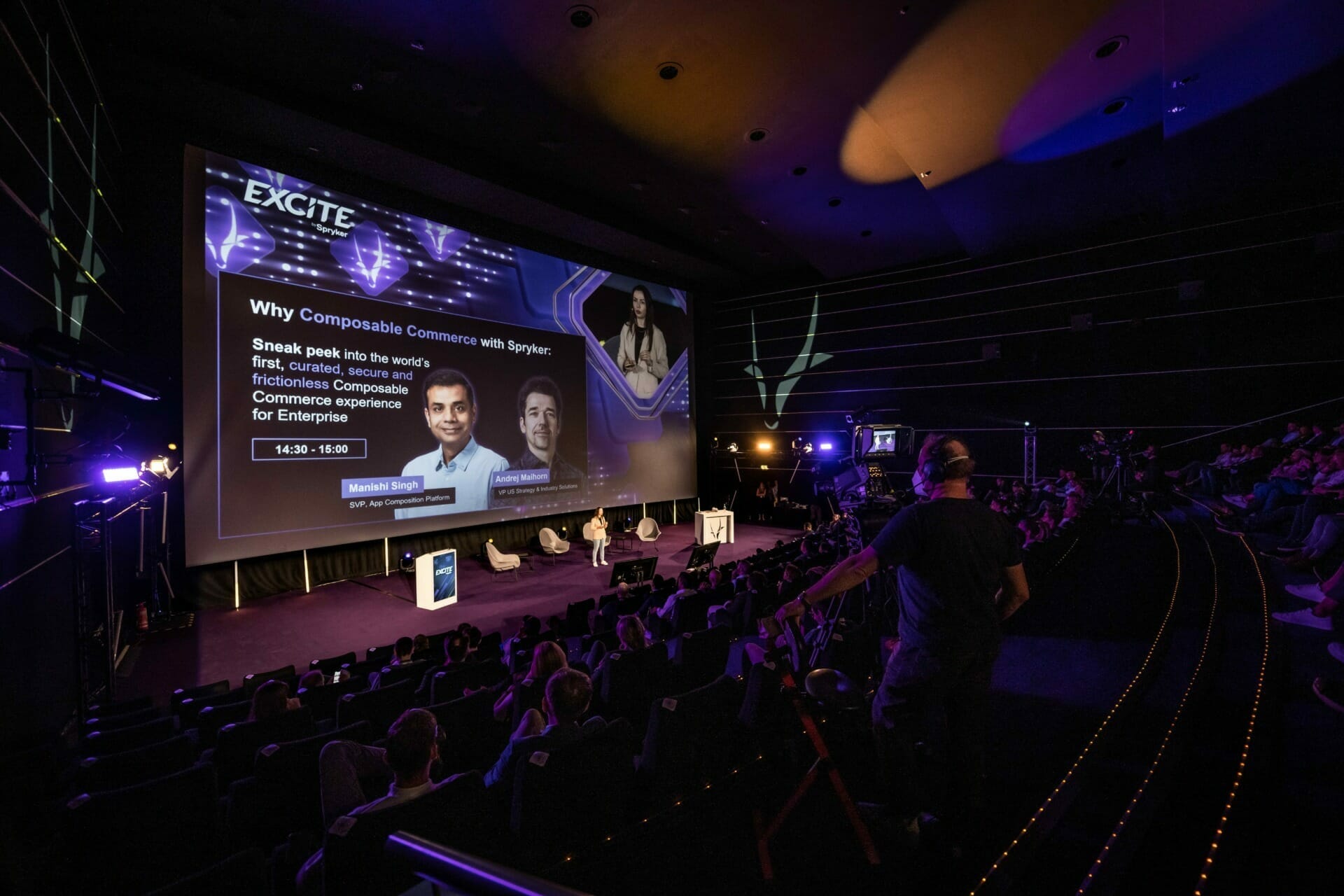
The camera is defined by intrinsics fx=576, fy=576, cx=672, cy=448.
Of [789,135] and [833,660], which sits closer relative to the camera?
[833,660]

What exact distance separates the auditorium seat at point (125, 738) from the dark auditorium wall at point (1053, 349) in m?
12.9

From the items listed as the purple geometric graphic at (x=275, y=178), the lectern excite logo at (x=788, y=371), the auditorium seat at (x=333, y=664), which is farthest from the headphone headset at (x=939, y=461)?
the lectern excite logo at (x=788, y=371)

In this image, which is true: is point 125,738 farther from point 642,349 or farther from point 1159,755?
point 642,349

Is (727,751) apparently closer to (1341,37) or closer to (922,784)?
(922,784)

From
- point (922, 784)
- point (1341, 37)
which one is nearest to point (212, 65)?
point (922, 784)

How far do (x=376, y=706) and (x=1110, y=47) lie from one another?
28.1ft

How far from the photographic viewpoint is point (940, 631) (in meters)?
2.24

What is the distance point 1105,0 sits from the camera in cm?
506

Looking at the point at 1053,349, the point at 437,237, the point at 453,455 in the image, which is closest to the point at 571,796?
the point at 453,455

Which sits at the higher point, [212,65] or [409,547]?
[212,65]

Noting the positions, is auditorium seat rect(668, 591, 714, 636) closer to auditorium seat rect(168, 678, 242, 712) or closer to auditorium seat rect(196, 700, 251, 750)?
auditorium seat rect(196, 700, 251, 750)

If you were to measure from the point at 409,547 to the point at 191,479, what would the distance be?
11.0 feet

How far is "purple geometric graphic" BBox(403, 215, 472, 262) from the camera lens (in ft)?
32.7

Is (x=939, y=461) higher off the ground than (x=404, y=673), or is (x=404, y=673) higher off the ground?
(x=939, y=461)
